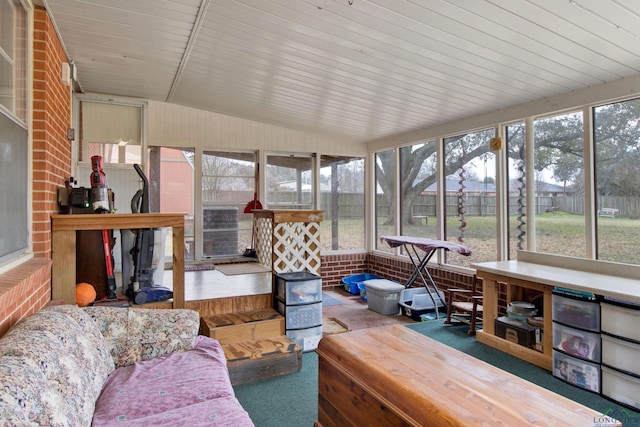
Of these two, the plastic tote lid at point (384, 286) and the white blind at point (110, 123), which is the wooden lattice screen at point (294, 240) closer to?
the plastic tote lid at point (384, 286)

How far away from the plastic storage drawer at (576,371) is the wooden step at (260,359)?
2.06 metres

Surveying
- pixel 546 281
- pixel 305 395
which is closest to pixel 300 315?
pixel 305 395

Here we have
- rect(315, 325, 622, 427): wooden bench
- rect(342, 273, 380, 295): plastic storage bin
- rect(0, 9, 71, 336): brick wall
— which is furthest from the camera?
rect(342, 273, 380, 295): plastic storage bin

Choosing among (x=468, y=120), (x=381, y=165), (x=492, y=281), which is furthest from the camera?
(x=381, y=165)

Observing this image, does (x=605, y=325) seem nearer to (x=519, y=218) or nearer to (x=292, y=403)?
(x=519, y=218)

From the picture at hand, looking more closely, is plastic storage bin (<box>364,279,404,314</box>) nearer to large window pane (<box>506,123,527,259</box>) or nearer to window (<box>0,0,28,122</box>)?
large window pane (<box>506,123,527,259</box>)

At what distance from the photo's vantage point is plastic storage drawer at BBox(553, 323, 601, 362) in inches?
109

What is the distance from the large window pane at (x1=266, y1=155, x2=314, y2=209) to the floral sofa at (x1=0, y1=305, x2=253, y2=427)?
3616 mm

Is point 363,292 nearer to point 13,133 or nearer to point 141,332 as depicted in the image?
point 141,332

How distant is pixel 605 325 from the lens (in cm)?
269

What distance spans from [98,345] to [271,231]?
2.18 meters

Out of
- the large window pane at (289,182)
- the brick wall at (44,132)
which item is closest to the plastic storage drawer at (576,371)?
the brick wall at (44,132)

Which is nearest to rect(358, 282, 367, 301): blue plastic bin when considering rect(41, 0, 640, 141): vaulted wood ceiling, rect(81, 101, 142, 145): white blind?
rect(41, 0, 640, 141): vaulted wood ceiling

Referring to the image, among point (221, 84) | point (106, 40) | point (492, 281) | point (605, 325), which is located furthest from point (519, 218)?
point (106, 40)
